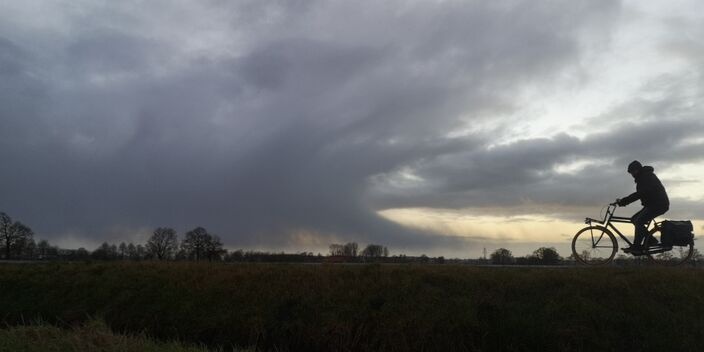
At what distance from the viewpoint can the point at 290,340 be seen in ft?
49.9

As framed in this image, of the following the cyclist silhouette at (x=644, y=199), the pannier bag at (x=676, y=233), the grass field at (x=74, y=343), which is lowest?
the grass field at (x=74, y=343)

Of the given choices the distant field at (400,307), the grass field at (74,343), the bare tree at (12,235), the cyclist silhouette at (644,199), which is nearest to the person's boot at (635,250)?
the cyclist silhouette at (644,199)

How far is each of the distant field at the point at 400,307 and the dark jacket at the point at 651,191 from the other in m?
1.97

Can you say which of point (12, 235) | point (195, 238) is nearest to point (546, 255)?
point (195, 238)

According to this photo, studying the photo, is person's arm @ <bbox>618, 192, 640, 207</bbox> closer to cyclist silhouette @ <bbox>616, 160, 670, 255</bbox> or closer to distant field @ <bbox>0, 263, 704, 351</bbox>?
cyclist silhouette @ <bbox>616, 160, 670, 255</bbox>

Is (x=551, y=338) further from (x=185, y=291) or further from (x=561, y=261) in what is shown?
(x=185, y=291)

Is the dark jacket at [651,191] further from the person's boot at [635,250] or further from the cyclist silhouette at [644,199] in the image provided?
the person's boot at [635,250]

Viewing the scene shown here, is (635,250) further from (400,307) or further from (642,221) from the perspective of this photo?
(400,307)

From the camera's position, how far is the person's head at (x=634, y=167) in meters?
16.2

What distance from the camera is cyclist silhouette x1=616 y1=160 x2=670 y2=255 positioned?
15.8 meters

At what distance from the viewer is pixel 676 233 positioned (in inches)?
626

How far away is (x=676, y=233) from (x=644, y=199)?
135 cm

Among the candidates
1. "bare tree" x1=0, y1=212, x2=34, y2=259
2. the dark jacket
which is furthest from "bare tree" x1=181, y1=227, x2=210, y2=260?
the dark jacket

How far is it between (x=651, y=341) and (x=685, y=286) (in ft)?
9.46
